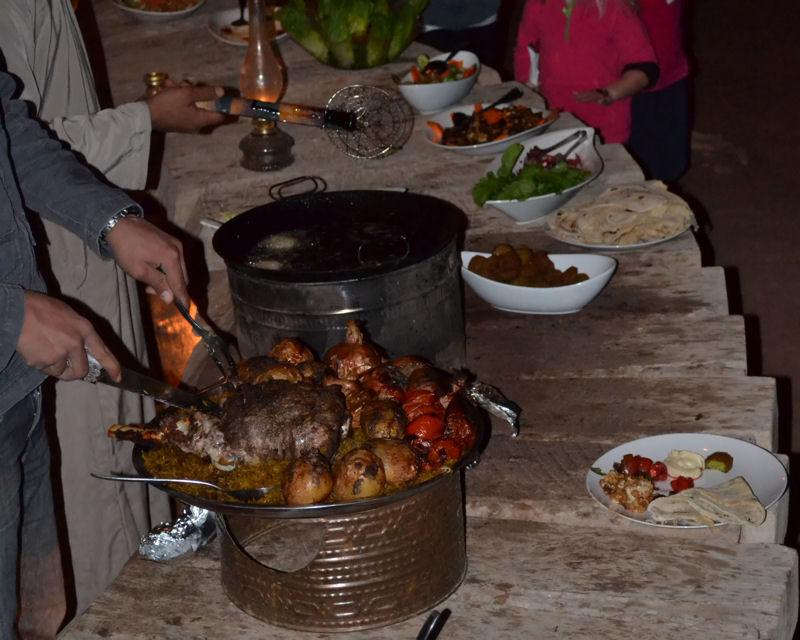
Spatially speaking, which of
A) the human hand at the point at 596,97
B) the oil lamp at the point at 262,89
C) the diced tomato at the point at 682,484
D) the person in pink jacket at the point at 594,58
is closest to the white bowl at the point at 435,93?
the person in pink jacket at the point at 594,58

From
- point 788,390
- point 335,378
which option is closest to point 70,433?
point 335,378

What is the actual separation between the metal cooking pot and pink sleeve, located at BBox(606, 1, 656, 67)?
190 cm

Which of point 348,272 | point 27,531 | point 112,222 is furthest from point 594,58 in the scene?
point 27,531

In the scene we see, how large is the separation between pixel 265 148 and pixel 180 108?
80 centimetres

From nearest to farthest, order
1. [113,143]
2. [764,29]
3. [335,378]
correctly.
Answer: [335,378] → [113,143] → [764,29]

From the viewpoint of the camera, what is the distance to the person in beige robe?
108 inches

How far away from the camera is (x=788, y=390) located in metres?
4.78

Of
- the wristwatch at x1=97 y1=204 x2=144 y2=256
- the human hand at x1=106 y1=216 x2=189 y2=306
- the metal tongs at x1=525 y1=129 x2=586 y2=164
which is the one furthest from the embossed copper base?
the metal tongs at x1=525 y1=129 x2=586 y2=164

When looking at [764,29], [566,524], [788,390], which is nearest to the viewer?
[566,524]

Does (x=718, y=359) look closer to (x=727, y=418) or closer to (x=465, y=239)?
(x=727, y=418)

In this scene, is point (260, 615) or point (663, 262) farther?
point (663, 262)

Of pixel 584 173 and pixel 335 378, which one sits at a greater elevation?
pixel 335 378

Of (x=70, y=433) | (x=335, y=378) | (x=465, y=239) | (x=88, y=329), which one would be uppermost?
(x=88, y=329)

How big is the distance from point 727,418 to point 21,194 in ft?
5.60
